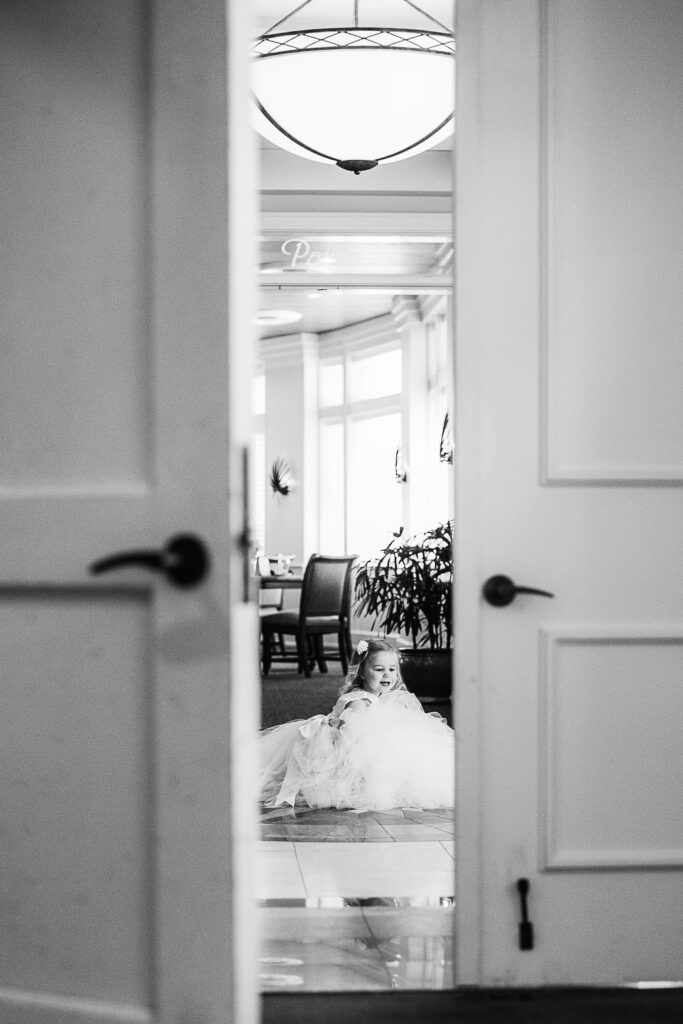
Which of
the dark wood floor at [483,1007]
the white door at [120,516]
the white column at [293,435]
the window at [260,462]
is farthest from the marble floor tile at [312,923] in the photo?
the window at [260,462]

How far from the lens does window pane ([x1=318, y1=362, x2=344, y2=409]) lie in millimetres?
11008

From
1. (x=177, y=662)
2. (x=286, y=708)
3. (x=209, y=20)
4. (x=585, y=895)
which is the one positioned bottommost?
(x=286, y=708)

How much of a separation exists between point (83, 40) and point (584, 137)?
3.71 feet

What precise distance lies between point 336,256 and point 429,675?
2.82 m

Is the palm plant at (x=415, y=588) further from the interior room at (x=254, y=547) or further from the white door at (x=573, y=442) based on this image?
the white door at (x=573, y=442)

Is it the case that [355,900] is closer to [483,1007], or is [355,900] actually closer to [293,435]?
[483,1007]

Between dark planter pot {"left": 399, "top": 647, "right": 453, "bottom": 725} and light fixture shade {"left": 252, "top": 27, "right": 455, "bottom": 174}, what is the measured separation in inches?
141

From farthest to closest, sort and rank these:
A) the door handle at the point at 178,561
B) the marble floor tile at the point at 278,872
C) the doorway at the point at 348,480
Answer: the marble floor tile at the point at 278,872
the doorway at the point at 348,480
the door handle at the point at 178,561

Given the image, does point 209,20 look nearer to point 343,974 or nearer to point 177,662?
point 177,662

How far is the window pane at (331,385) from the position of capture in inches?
433

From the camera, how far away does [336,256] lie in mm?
6836

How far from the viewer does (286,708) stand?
635 cm

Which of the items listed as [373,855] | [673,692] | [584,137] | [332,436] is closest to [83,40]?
[584,137]

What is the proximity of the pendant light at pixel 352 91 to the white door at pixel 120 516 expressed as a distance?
4.66ft
